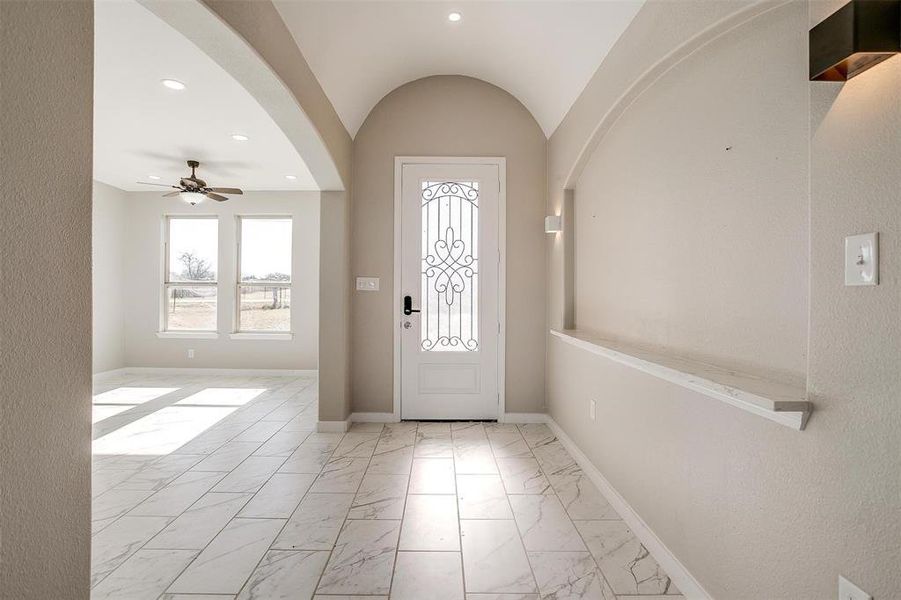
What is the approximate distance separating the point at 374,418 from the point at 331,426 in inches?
16.7

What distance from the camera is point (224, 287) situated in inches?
266

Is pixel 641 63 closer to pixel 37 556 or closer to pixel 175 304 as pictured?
pixel 37 556

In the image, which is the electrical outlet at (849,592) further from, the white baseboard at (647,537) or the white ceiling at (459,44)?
the white ceiling at (459,44)

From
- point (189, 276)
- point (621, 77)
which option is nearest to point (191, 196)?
point (189, 276)

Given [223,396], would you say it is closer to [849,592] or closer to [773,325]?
[773,325]

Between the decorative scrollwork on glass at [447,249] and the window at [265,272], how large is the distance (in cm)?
362

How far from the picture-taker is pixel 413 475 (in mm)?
2953

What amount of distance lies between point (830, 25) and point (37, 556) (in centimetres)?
206

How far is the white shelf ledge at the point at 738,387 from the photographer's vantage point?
3.91ft

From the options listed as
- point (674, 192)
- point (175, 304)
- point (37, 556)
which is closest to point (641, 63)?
point (674, 192)

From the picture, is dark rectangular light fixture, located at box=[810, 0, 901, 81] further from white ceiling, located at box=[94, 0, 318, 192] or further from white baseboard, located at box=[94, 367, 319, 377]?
white baseboard, located at box=[94, 367, 319, 377]

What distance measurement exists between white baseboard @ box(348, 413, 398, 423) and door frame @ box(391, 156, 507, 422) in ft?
0.15

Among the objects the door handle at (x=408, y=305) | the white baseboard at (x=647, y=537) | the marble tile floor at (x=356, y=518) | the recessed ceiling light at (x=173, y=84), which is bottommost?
the marble tile floor at (x=356, y=518)

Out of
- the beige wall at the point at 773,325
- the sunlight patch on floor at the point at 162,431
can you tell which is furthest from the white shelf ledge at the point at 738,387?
the sunlight patch on floor at the point at 162,431
